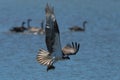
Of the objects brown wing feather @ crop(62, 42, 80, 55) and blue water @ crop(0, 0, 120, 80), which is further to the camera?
blue water @ crop(0, 0, 120, 80)

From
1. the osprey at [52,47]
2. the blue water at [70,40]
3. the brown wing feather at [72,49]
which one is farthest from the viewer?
the blue water at [70,40]

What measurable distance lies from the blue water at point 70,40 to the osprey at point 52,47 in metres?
3.64

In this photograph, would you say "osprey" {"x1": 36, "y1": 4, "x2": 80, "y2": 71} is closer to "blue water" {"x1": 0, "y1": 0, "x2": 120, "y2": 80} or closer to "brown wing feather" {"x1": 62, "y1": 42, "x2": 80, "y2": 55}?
"brown wing feather" {"x1": 62, "y1": 42, "x2": 80, "y2": 55}

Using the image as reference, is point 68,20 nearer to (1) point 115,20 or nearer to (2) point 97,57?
(1) point 115,20

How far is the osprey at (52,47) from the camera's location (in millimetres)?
15570

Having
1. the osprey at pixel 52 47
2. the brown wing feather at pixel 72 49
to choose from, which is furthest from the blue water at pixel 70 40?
the osprey at pixel 52 47

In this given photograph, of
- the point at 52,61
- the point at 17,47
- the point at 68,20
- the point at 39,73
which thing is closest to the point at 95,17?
the point at 68,20

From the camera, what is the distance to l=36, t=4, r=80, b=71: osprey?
15.6m

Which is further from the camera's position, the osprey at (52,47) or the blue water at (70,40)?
the blue water at (70,40)

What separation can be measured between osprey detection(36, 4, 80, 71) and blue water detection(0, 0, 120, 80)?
12.0 feet

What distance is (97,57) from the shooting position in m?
24.3

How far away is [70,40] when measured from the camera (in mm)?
30391

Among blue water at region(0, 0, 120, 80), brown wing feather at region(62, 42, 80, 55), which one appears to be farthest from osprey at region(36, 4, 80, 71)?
blue water at region(0, 0, 120, 80)

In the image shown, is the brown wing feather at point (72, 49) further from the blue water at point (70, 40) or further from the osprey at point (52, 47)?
the blue water at point (70, 40)
